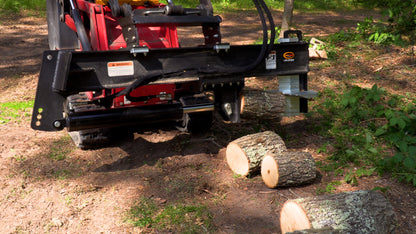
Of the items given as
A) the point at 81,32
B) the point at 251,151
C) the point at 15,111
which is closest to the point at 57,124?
the point at 81,32

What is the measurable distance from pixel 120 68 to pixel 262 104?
174 cm

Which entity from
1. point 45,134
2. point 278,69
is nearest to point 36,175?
point 45,134

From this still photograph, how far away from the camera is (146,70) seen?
149 inches

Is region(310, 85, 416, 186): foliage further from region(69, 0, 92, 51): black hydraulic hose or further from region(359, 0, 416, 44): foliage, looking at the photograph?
region(69, 0, 92, 51): black hydraulic hose

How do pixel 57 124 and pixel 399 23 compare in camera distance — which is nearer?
pixel 57 124

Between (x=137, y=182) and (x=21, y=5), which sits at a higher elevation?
(x=21, y=5)

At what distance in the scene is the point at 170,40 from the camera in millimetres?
4672

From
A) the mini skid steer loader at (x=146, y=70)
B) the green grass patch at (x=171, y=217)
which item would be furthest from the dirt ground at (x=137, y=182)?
the mini skid steer loader at (x=146, y=70)

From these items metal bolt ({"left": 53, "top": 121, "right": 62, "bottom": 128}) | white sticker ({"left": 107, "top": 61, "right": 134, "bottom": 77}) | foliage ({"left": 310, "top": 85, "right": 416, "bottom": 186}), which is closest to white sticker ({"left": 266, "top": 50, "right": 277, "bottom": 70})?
foliage ({"left": 310, "top": 85, "right": 416, "bottom": 186})

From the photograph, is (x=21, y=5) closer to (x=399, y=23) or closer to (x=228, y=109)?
(x=228, y=109)

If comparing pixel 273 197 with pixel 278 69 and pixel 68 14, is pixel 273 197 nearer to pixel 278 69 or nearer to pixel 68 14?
pixel 278 69

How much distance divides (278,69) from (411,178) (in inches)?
72.1

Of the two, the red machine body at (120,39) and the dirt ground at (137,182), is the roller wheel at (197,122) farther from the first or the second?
the red machine body at (120,39)

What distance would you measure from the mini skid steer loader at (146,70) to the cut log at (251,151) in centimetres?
33
